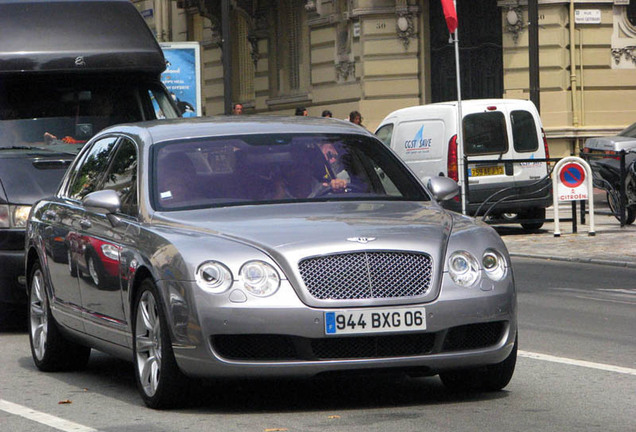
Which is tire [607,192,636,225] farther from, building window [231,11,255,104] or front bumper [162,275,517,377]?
building window [231,11,255,104]

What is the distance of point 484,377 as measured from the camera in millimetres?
7930

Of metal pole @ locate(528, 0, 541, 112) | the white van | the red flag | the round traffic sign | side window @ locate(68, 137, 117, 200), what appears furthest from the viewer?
metal pole @ locate(528, 0, 541, 112)

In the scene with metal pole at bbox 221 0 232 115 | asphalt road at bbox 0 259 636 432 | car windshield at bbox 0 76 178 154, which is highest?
metal pole at bbox 221 0 232 115

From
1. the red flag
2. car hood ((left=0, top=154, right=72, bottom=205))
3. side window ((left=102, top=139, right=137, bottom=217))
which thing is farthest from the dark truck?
the red flag

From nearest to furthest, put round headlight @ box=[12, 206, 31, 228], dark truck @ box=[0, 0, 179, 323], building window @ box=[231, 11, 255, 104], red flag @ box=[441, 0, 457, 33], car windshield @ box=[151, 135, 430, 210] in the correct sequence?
1. car windshield @ box=[151, 135, 430, 210]
2. round headlight @ box=[12, 206, 31, 228]
3. dark truck @ box=[0, 0, 179, 323]
4. red flag @ box=[441, 0, 457, 33]
5. building window @ box=[231, 11, 255, 104]

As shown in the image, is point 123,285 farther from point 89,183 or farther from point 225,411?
point 89,183

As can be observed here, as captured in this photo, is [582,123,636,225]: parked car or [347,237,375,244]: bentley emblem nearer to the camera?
[347,237,375,244]: bentley emblem

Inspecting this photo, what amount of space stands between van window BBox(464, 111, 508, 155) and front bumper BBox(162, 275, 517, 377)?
14.7 m

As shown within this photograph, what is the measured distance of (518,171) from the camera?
21.8 m

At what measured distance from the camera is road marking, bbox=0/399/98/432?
716cm

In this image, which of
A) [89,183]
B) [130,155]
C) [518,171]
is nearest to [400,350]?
[130,155]

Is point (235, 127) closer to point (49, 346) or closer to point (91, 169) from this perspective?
point (91, 169)

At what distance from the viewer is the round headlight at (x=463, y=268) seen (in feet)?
24.5

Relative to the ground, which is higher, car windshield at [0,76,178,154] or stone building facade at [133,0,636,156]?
stone building facade at [133,0,636,156]
